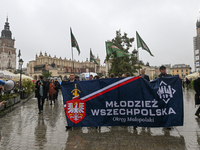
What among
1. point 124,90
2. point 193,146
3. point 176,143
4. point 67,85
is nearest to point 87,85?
point 67,85

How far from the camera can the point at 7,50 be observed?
113438mm

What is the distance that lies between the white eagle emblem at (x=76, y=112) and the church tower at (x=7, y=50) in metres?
122

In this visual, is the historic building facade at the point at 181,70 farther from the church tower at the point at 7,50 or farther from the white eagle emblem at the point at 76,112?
the white eagle emblem at the point at 76,112

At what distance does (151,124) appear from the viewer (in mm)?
5086

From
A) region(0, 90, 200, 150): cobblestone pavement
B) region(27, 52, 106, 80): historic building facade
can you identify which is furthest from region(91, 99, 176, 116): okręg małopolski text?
region(27, 52, 106, 80): historic building facade

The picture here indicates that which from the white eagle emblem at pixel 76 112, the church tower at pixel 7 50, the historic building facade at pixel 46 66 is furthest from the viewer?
the church tower at pixel 7 50

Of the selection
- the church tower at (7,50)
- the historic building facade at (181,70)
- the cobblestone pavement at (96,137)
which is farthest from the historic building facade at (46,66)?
the historic building facade at (181,70)

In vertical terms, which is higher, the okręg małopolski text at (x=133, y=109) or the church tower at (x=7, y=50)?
the church tower at (x=7, y=50)

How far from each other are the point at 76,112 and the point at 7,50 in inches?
4989

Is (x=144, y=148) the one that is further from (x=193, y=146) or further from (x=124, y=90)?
(x=124, y=90)

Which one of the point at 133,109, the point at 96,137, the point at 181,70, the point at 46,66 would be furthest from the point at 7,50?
the point at 181,70

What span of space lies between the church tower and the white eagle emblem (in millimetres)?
121627

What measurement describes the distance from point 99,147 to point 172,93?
113 inches

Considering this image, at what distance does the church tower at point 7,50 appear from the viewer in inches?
4380
